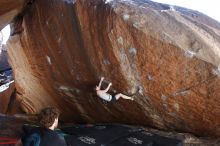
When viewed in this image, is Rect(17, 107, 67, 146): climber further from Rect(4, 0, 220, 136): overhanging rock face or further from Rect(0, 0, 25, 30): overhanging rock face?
Rect(0, 0, 25, 30): overhanging rock face

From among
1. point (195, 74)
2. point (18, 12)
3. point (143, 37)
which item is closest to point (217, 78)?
point (195, 74)

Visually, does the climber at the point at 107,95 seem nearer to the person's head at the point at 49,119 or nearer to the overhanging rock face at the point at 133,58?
the overhanging rock face at the point at 133,58

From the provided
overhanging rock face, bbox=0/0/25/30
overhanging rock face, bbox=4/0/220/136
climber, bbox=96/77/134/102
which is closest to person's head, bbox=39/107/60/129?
climber, bbox=96/77/134/102

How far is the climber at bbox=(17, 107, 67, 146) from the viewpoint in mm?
4750

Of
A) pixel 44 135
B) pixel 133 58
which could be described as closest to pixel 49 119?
pixel 44 135

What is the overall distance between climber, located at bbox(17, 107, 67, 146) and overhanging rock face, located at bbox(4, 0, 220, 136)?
59.2 inches

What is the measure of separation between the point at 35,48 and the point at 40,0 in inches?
41.2

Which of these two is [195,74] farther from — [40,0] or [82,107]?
[40,0]

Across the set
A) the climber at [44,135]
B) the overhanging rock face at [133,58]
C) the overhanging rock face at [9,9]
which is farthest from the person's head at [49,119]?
the overhanging rock face at [9,9]

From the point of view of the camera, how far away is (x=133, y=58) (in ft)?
19.0

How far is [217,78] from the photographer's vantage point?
5.34 m

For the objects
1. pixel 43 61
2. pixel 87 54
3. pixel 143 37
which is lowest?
pixel 43 61

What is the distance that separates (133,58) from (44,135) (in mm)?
1921

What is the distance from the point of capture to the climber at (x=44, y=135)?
475 cm
